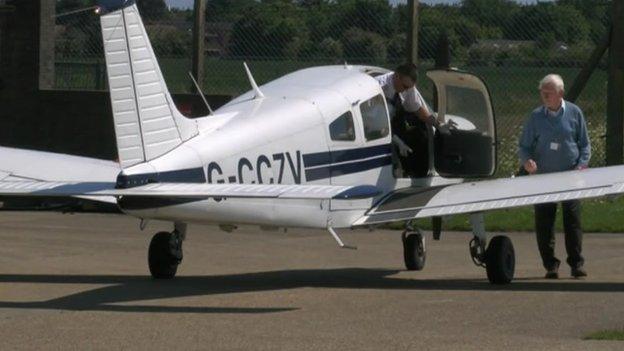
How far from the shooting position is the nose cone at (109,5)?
1211 cm

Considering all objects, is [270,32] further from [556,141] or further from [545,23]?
[556,141]

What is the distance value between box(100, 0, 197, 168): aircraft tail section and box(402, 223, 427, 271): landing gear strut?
3.07 m

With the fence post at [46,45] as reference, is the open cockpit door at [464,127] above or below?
below

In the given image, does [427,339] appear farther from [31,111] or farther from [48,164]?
[31,111]

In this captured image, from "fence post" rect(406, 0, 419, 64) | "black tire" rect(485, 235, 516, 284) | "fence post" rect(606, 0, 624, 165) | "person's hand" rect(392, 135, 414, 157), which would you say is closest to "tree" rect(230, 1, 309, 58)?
"fence post" rect(406, 0, 419, 64)

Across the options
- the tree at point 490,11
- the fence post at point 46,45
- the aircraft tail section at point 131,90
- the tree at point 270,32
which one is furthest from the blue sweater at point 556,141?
the fence post at point 46,45

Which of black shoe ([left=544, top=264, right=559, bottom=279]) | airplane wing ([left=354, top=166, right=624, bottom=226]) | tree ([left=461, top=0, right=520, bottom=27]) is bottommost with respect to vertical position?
black shoe ([left=544, top=264, right=559, bottom=279])

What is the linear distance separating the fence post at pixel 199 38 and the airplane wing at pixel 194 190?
9.08 metres

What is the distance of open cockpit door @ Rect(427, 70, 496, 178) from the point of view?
49.1 ft

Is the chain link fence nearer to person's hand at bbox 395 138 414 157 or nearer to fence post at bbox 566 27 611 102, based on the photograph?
fence post at bbox 566 27 611 102

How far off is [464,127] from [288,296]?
329 cm

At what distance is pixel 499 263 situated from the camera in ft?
43.9

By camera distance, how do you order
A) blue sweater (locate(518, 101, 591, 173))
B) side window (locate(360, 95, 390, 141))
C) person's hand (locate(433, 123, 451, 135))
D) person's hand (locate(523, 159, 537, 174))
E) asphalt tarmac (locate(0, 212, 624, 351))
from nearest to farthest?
1. asphalt tarmac (locate(0, 212, 624, 351))
2. person's hand (locate(523, 159, 537, 174))
3. blue sweater (locate(518, 101, 591, 173))
4. side window (locate(360, 95, 390, 141))
5. person's hand (locate(433, 123, 451, 135))

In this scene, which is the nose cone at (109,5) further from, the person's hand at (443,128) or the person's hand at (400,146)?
the person's hand at (443,128)
